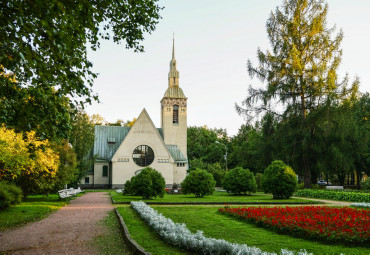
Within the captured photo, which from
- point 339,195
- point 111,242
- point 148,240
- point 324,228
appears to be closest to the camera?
point 148,240

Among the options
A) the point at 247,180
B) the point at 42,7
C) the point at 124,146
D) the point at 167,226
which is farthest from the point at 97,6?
the point at 124,146

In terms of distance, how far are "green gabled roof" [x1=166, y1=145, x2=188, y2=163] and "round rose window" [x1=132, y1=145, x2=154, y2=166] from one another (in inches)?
176

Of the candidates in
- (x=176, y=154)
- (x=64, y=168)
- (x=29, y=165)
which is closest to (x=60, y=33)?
(x=29, y=165)

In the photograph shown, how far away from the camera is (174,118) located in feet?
170

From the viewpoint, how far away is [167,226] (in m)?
8.83

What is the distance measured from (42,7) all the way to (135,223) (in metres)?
7.61

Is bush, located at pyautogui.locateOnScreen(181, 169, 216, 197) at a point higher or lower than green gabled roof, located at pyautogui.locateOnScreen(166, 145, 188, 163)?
lower

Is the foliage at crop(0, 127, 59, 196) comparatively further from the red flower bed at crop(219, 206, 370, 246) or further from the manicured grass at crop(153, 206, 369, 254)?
the red flower bed at crop(219, 206, 370, 246)

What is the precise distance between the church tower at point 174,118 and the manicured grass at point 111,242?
39.8 meters

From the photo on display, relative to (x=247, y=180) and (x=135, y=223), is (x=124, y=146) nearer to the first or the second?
(x=247, y=180)

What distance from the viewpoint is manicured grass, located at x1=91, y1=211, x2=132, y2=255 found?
7.60 m

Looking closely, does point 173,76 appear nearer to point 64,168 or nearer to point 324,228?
point 64,168

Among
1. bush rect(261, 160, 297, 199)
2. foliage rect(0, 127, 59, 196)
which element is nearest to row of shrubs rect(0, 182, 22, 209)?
foliage rect(0, 127, 59, 196)

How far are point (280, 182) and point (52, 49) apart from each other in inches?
800
